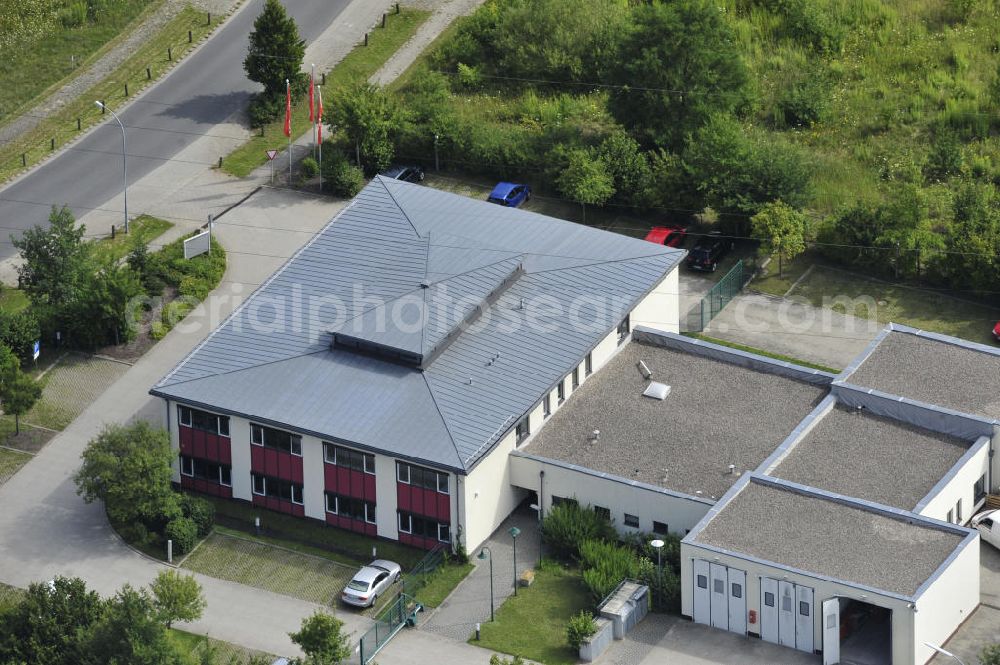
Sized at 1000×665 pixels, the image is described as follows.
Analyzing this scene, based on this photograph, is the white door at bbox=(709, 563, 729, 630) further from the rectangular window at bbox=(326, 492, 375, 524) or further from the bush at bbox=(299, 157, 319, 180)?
the bush at bbox=(299, 157, 319, 180)

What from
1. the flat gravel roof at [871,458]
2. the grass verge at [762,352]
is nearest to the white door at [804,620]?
the flat gravel roof at [871,458]

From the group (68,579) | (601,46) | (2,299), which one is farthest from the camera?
(601,46)

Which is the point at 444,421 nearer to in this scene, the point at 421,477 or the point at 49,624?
the point at 421,477

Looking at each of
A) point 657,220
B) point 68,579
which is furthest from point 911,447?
point 68,579

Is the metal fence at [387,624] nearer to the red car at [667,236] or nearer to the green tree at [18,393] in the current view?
the green tree at [18,393]

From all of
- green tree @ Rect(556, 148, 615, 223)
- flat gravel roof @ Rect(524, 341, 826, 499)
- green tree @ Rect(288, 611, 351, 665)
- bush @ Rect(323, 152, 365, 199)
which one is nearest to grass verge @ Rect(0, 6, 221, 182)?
bush @ Rect(323, 152, 365, 199)

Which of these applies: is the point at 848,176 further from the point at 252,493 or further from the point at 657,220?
the point at 252,493

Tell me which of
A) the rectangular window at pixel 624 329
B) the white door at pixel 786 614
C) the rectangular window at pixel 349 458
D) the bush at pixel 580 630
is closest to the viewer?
the white door at pixel 786 614
